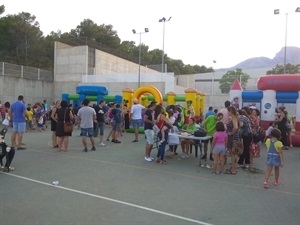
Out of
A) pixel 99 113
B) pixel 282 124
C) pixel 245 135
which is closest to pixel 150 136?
pixel 245 135

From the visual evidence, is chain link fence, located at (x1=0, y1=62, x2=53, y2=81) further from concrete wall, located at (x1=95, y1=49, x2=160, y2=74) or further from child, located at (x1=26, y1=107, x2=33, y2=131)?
child, located at (x1=26, y1=107, x2=33, y2=131)

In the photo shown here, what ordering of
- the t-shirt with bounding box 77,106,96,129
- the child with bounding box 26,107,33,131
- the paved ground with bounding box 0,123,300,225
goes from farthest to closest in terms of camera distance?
the child with bounding box 26,107,33,131
the t-shirt with bounding box 77,106,96,129
the paved ground with bounding box 0,123,300,225

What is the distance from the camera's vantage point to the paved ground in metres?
4.47

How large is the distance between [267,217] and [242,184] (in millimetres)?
1941

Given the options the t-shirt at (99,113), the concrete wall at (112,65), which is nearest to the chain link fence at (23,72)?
the concrete wall at (112,65)

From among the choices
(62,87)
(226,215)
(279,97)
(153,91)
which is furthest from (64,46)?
(226,215)

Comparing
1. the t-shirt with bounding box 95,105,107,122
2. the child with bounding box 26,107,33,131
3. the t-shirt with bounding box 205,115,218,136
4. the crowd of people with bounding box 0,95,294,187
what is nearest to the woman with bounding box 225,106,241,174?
the crowd of people with bounding box 0,95,294,187

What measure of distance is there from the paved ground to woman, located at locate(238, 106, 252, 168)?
1.30 feet

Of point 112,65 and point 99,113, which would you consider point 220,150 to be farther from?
point 112,65

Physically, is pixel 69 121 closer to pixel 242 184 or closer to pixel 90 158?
pixel 90 158

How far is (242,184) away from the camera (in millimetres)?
6535

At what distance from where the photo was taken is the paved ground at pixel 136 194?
4.47 metres

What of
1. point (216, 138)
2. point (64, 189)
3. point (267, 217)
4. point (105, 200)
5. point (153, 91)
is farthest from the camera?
point (153, 91)

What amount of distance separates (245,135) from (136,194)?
3.76 meters
